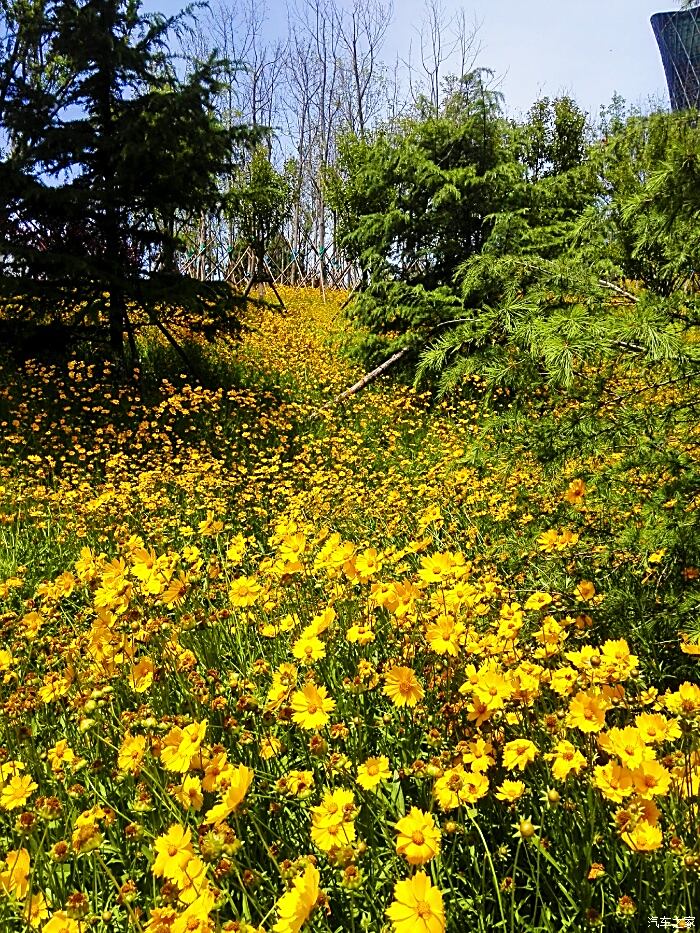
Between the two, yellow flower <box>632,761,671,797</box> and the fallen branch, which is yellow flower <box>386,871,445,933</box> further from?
the fallen branch

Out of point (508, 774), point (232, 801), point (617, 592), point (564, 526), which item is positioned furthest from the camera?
point (564, 526)

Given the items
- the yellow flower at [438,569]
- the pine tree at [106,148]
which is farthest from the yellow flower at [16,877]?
the pine tree at [106,148]

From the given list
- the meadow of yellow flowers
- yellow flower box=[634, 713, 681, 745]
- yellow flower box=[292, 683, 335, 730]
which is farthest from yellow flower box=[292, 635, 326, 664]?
yellow flower box=[634, 713, 681, 745]

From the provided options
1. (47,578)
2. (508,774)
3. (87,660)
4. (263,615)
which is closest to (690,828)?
(508,774)

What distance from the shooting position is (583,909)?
1133 mm

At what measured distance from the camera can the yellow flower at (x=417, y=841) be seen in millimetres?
942

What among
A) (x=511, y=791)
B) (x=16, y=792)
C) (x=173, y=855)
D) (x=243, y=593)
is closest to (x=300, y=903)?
(x=173, y=855)

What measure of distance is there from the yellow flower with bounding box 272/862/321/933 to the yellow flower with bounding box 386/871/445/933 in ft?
0.37

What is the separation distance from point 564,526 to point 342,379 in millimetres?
5895

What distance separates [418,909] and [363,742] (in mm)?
869

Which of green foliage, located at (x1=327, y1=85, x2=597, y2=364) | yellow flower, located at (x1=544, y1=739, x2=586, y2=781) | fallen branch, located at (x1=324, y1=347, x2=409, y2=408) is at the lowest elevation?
yellow flower, located at (x1=544, y1=739, x2=586, y2=781)

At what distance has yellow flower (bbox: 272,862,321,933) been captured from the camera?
0.87 meters

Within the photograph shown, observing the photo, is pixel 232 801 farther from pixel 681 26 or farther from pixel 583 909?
pixel 681 26

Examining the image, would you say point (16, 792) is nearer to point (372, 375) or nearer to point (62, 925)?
point (62, 925)
